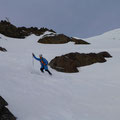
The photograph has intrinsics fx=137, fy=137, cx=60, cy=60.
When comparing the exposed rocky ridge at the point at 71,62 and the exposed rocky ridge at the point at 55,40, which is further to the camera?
the exposed rocky ridge at the point at 55,40

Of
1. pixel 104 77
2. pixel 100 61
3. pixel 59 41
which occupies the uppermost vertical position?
pixel 59 41

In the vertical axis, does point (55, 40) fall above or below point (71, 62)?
above

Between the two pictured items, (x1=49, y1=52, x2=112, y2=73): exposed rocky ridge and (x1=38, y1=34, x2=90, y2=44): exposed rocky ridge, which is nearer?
(x1=49, y1=52, x2=112, y2=73): exposed rocky ridge

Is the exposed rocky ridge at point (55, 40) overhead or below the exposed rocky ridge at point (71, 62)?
overhead

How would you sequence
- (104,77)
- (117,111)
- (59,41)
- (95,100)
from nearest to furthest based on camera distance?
(117,111), (95,100), (104,77), (59,41)

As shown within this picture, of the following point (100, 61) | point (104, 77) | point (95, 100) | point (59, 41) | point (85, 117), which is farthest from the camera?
point (59, 41)

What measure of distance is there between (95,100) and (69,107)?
1.64m

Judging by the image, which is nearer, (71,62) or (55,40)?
(71,62)

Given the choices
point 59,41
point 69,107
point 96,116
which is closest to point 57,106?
point 69,107

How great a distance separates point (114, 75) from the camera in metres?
10.5

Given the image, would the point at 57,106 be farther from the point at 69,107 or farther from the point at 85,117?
the point at 85,117

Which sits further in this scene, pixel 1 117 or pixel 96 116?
pixel 96 116

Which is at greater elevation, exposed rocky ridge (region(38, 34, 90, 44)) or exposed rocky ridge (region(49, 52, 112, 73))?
exposed rocky ridge (region(38, 34, 90, 44))

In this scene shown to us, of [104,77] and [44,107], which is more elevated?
[104,77]
